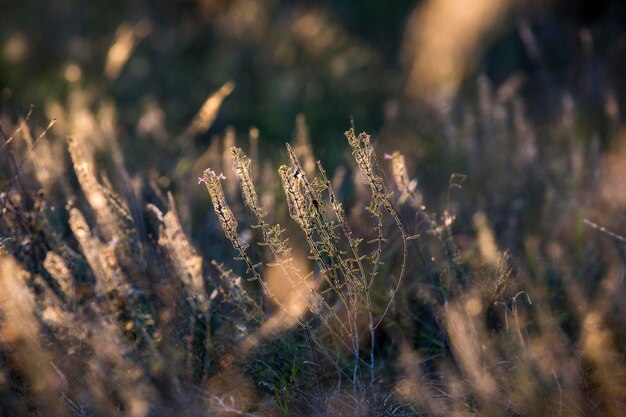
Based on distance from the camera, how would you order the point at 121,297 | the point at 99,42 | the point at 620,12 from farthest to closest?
the point at 99,42 < the point at 620,12 < the point at 121,297

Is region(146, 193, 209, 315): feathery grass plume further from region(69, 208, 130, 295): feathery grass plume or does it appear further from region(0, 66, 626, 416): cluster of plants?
region(69, 208, 130, 295): feathery grass plume

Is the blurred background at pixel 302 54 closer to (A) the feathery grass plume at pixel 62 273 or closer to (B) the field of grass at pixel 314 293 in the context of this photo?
(B) the field of grass at pixel 314 293

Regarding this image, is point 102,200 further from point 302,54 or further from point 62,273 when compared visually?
point 302,54

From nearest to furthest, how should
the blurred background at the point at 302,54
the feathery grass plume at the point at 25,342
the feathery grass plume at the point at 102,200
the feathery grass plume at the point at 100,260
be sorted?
the feathery grass plume at the point at 25,342 → the feathery grass plume at the point at 100,260 → the feathery grass plume at the point at 102,200 → the blurred background at the point at 302,54

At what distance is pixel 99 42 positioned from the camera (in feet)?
16.2

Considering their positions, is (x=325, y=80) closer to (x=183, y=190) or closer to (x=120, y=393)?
(x=183, y=190)

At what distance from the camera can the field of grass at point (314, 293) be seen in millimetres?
1769

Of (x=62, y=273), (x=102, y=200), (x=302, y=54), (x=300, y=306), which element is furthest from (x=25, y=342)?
(x=302, y=54)

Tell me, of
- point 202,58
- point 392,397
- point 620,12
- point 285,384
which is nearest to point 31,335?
point 285,384

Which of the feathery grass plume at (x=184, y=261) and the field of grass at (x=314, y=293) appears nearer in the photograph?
the field of grass at (x=314, y=293)

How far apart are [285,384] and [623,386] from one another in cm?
91

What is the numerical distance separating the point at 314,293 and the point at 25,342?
0.77m

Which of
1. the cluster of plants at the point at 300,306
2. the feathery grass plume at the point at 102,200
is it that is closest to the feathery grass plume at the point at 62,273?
the cluster of plants at the point at 300,306

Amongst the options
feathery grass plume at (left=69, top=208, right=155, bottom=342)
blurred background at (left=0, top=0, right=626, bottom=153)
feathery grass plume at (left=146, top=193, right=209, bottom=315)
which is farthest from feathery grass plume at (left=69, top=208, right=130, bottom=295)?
blurred background at (left=0, top=0, right=626, bottom=153)
